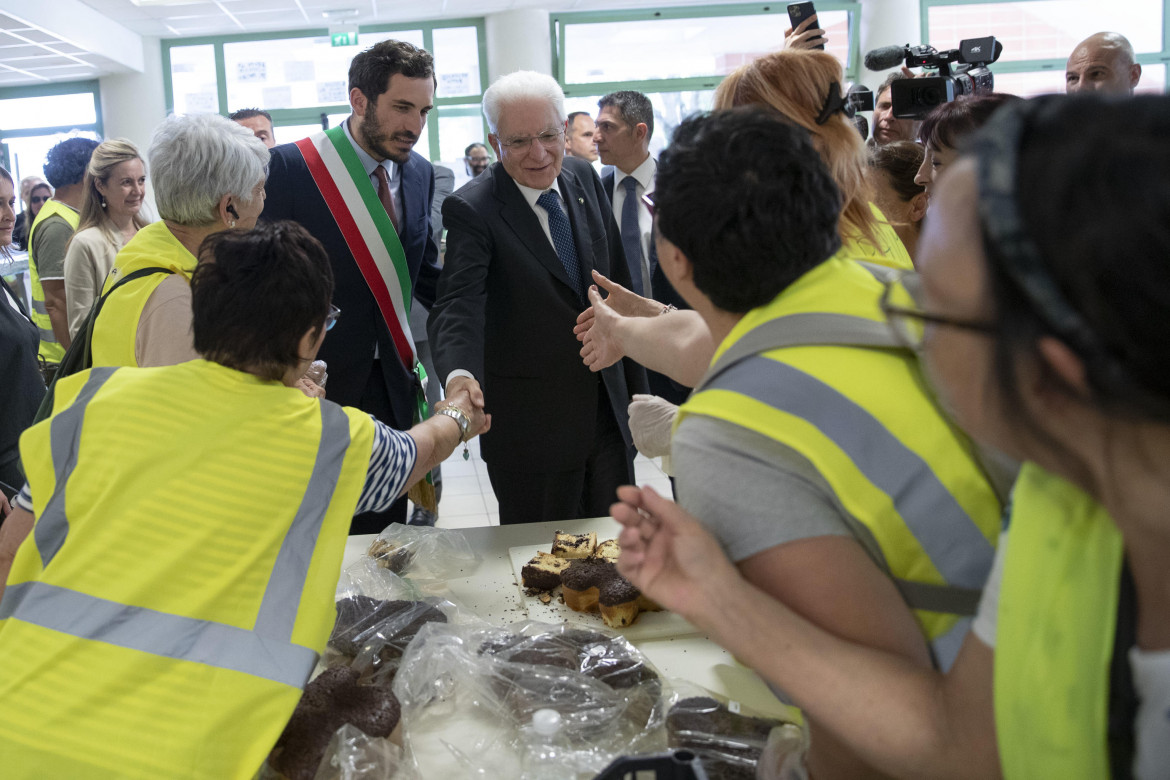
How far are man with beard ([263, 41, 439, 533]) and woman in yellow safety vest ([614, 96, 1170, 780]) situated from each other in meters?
1.97

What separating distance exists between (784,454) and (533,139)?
187 centimetres

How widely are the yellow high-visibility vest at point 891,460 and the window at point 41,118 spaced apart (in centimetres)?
1068

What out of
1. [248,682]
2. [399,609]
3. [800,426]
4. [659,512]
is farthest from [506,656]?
[800,426]

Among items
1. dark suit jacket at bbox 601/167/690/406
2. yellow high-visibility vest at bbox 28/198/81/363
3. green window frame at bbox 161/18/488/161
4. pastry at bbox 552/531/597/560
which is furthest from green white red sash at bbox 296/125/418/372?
green window frame at bbox 161/18/488/161

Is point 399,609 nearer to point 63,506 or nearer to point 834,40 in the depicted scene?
point 63,506

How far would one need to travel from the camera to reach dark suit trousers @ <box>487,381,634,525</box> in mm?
2680

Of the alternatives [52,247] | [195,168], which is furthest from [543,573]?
[52,247]

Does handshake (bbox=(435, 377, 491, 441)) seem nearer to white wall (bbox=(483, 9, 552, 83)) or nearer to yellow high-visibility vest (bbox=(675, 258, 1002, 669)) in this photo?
yellow high-visibility vest (bbox=(675, 258, 1002, 669))

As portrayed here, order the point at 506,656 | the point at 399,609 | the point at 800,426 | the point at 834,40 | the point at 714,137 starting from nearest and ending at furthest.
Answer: the point at 800,426, the point at 714,137, the point at 506,656, the point at 399,609, the point at 834,40

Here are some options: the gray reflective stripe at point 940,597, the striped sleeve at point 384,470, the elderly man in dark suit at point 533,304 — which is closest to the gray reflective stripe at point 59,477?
the striped sleeve at point 384,470

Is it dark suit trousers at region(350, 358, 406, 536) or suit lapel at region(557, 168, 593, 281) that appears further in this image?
dark suit trousers at region(350, 358, 406, 536)

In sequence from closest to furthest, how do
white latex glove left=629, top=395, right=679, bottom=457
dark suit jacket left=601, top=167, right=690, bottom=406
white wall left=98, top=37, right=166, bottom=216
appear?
white latex glove left=629, top=395, right=679, bottom=457
dark suit jacket left=601, top=167, right=690, bottom=406
white wall left=98, top=37, right=166, bottom=216

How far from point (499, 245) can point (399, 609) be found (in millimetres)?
1280

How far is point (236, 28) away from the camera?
932cm
